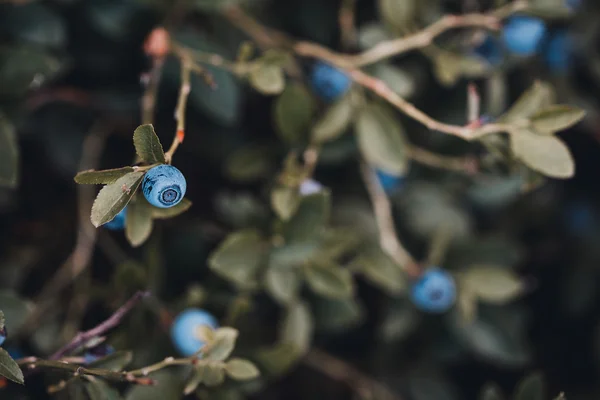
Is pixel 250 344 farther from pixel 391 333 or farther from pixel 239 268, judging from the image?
pixel 391 333

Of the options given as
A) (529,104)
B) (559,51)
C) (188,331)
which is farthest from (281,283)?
(559,51)

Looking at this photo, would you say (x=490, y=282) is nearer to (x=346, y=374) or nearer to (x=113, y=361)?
(x=346, y=374)

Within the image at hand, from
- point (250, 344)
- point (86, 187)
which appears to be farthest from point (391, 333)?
point (86, 187)

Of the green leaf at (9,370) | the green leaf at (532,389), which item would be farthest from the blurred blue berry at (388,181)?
the green leaf at (9,370)

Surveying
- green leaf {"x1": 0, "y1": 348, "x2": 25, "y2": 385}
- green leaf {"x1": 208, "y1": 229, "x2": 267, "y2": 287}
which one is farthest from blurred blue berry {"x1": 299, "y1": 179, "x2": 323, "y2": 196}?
green leaf {"x1": 0, "y1": 348, "x2": 25, "y2": 385}

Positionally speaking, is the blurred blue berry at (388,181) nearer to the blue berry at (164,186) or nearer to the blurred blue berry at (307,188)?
the blurred blue berry at (307,188)

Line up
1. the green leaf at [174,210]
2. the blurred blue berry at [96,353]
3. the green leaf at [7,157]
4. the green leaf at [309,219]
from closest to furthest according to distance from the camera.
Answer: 1. the green leaf at [174,210]
2. the blurred blue berry at [96,353]
3. the green leaf at [7,157]
4. the green leaf at [309,219]
